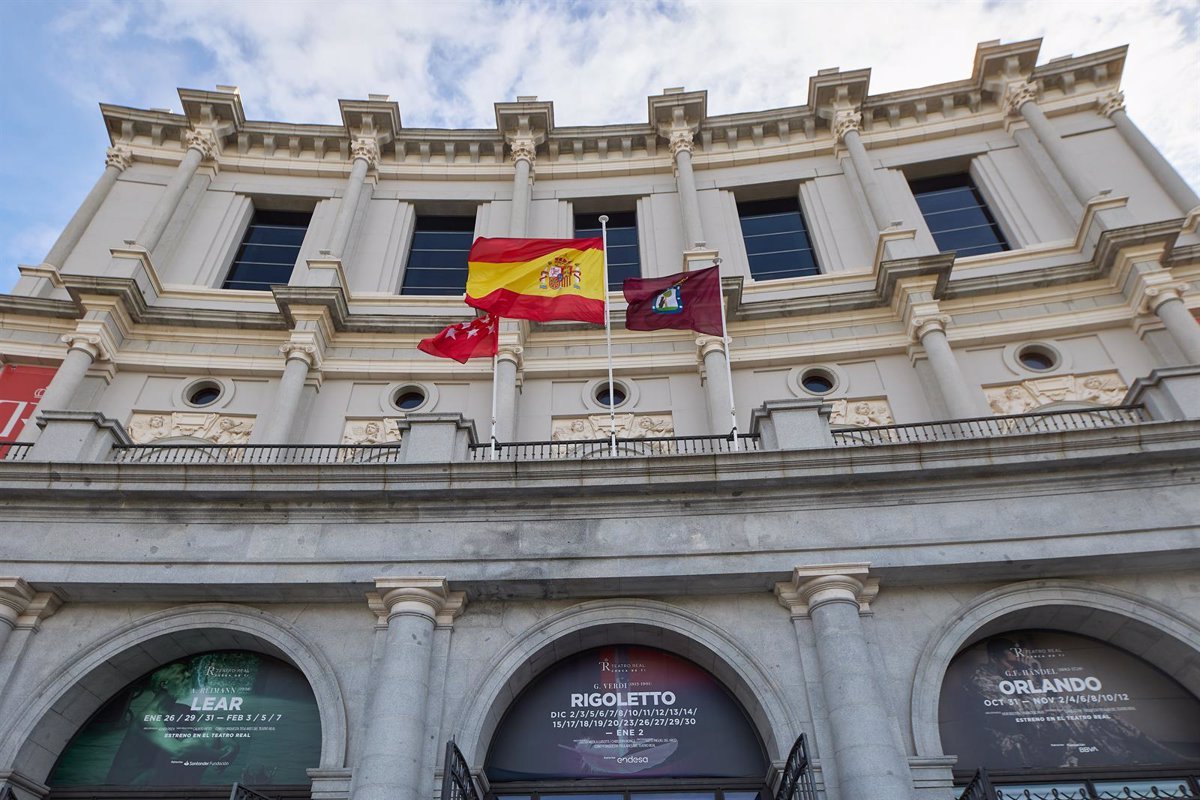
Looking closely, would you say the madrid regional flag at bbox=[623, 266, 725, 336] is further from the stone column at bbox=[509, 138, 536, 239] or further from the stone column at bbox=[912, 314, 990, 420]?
the stone column at bbox=[509, 138, 536, 239]

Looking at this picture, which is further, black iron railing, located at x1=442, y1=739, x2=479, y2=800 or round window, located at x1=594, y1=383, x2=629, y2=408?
round window, located at x1=594, y1=383, x2=629, y2=408

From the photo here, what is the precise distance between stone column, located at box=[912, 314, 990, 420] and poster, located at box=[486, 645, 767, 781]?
8.35 meters

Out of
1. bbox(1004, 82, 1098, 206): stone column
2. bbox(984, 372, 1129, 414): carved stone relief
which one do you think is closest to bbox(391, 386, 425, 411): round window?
bbox(984, 372, 1129, 414): carved stone relief

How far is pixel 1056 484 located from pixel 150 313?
19.3m

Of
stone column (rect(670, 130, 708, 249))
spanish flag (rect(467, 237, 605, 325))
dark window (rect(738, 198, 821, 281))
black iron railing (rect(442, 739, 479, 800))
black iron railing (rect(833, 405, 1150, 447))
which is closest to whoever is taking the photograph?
black iron railing (rect(442, 739, 479, 800))

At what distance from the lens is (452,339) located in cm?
1700

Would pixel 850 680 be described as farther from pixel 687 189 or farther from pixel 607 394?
pixel 687 189

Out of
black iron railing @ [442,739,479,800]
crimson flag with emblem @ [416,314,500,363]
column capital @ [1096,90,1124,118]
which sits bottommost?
black iron railing @ [442,739,479,800]

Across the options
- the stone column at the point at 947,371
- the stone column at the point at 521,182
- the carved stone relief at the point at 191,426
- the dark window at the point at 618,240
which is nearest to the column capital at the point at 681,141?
the dark window at the point at 618,240

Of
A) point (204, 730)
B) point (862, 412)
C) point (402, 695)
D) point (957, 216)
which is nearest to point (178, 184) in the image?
point (204, 730)

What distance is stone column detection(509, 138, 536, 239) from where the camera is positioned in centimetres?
2305

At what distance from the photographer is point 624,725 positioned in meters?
12.4

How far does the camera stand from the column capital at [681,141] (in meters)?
24.8

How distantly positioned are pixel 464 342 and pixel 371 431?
12.3ft
